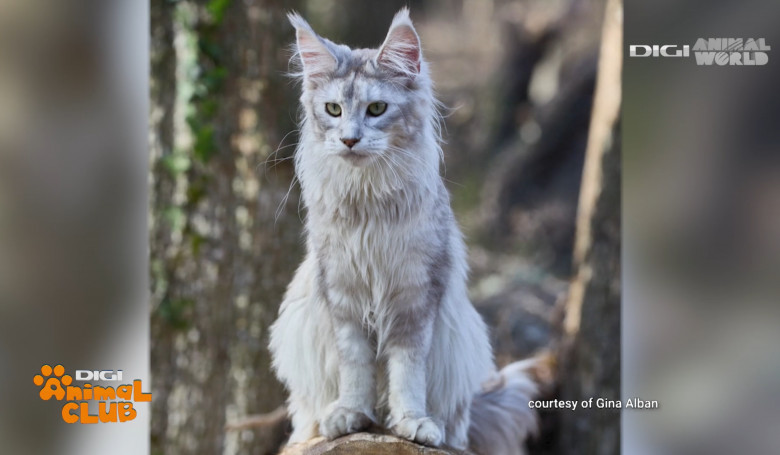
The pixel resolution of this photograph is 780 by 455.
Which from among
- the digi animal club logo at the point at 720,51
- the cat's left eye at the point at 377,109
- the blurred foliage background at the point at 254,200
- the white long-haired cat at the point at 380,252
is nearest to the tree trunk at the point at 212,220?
the blurred foliage background at the point at 254,200

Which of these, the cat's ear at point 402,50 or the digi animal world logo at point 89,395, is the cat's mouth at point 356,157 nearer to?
the cat's ear at point 402,50

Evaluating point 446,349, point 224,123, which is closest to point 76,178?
point 224,123

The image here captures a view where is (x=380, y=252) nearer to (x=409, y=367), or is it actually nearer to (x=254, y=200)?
(x=409, y=367)

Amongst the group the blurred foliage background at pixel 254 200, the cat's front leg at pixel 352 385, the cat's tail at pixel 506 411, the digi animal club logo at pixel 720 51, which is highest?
the digi animal club logo at pixel 720 51

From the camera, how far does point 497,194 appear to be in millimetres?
2605

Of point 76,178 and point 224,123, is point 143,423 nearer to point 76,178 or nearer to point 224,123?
point 76,178

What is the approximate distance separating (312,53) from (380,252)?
2.12ft

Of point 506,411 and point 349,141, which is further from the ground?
point 349,141

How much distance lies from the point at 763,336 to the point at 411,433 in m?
1.34

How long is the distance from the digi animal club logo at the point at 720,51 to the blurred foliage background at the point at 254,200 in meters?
0.22

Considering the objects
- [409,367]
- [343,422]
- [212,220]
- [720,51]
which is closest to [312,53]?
[212,220]

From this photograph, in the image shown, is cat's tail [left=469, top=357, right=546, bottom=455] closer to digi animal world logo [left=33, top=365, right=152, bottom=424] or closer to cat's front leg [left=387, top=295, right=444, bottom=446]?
cat's front leg [left=387, top=295, right=444, bottom=446]

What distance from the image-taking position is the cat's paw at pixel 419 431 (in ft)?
6.86

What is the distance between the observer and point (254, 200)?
103 inches
